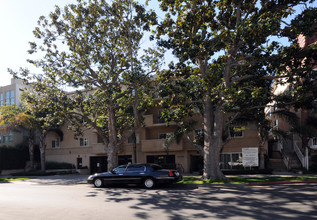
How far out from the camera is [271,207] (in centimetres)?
891

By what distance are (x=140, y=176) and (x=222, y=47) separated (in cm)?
810

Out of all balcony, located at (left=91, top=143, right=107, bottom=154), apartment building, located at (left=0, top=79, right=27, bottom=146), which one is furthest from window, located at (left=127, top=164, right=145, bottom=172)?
apartment building, located at (left=0, top=79, right=27, bottom=146)

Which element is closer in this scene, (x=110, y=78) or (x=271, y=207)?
(x=271, y=207)

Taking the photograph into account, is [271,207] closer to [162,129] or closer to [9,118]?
[162,129]

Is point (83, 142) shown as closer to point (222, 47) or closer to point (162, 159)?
point (162, 159)

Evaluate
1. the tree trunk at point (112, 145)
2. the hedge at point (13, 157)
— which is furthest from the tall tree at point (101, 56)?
the hedge at point (13, 157)

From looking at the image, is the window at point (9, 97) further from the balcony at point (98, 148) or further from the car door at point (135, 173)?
the car door at point (135, 173)

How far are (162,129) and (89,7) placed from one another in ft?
49.1

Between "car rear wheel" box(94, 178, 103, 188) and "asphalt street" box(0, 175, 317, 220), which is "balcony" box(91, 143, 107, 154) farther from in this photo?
"asphalt street" box(0, 175, 317, 220)

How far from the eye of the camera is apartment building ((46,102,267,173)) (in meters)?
25.6

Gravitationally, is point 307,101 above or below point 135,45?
below

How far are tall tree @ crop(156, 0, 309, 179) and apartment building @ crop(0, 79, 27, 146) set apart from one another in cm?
3112

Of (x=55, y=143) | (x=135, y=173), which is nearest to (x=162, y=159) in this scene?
(x=135, y=173)

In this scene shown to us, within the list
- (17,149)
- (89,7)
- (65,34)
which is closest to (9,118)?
(17,149)
